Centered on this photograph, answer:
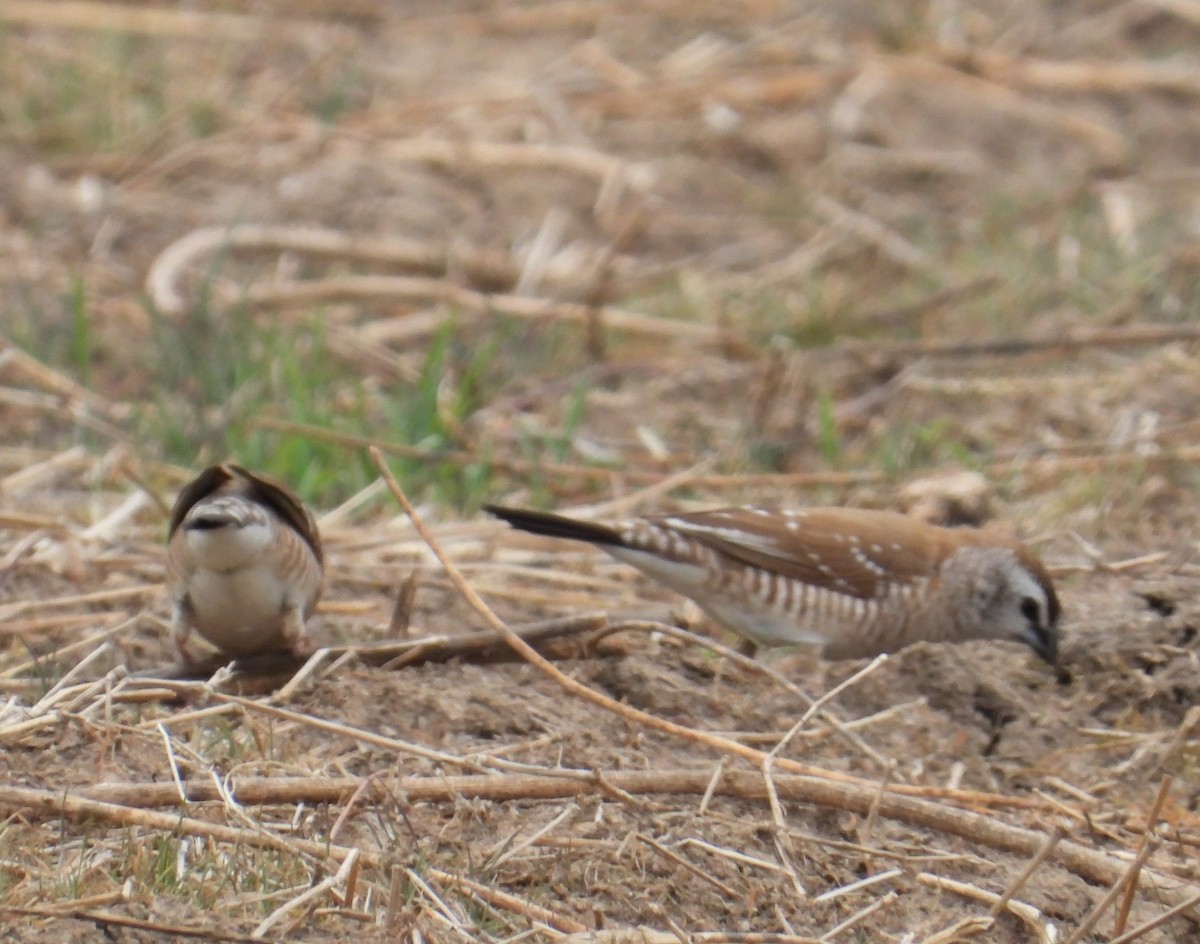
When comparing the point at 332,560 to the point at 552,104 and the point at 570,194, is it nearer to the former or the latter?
the point at 570,194

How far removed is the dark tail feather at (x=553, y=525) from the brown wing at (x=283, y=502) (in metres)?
0.43

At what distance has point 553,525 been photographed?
5.15 m

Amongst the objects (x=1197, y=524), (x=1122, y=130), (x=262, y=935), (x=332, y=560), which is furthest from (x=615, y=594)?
(x=1122, y=130)

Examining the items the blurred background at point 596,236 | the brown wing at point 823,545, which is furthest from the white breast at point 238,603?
the blurred background at point 596,236

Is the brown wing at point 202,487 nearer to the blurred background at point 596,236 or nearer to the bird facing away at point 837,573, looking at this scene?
the bird facing away at point 837,573

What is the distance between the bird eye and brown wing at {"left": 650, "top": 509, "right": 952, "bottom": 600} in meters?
0.49

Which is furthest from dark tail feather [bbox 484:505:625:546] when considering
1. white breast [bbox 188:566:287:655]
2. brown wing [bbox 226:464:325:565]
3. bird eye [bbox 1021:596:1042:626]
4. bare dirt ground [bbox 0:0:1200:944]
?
bird eye [bbox 1021:596:1042:626]

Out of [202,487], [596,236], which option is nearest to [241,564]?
[202,487]

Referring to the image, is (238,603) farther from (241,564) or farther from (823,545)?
(823,545)

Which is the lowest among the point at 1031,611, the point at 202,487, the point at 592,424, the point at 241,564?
the point at 592,424

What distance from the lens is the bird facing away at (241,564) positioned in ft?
15.1

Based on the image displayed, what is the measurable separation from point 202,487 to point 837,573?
6.38ft

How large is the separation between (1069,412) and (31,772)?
4.39 meters

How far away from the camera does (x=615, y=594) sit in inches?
237
